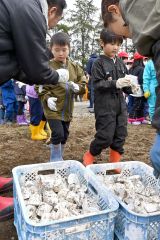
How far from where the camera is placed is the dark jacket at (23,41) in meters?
1.95

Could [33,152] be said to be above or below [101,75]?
below

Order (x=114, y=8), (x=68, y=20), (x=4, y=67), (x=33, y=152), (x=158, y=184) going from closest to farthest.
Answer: (x=114, y=8) → (x=4, y=67) → (x=158, y=184) → (x=33, y=152) → (x=68, y=20)

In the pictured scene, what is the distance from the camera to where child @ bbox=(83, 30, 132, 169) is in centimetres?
321

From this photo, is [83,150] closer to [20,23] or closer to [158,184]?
[158,184]

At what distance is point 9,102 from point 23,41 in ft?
15.5

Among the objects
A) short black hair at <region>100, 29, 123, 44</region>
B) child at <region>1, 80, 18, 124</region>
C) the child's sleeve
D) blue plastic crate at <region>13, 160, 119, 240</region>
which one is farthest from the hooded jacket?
child at <region>1, 80, 18, 124</region>

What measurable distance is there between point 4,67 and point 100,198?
1.15 m

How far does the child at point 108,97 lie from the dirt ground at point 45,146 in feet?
2.32

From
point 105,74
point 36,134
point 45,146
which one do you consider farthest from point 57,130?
point 36,134

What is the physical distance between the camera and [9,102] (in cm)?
662

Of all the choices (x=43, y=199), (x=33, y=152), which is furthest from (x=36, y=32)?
(x=33, y=152)

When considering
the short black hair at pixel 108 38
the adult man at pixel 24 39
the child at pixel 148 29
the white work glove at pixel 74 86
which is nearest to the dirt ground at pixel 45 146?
the white work glove at pixel 74 86

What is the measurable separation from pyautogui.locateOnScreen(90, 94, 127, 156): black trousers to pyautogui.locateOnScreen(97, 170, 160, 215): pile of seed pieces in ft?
1.88

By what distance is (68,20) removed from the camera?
2309 cm
